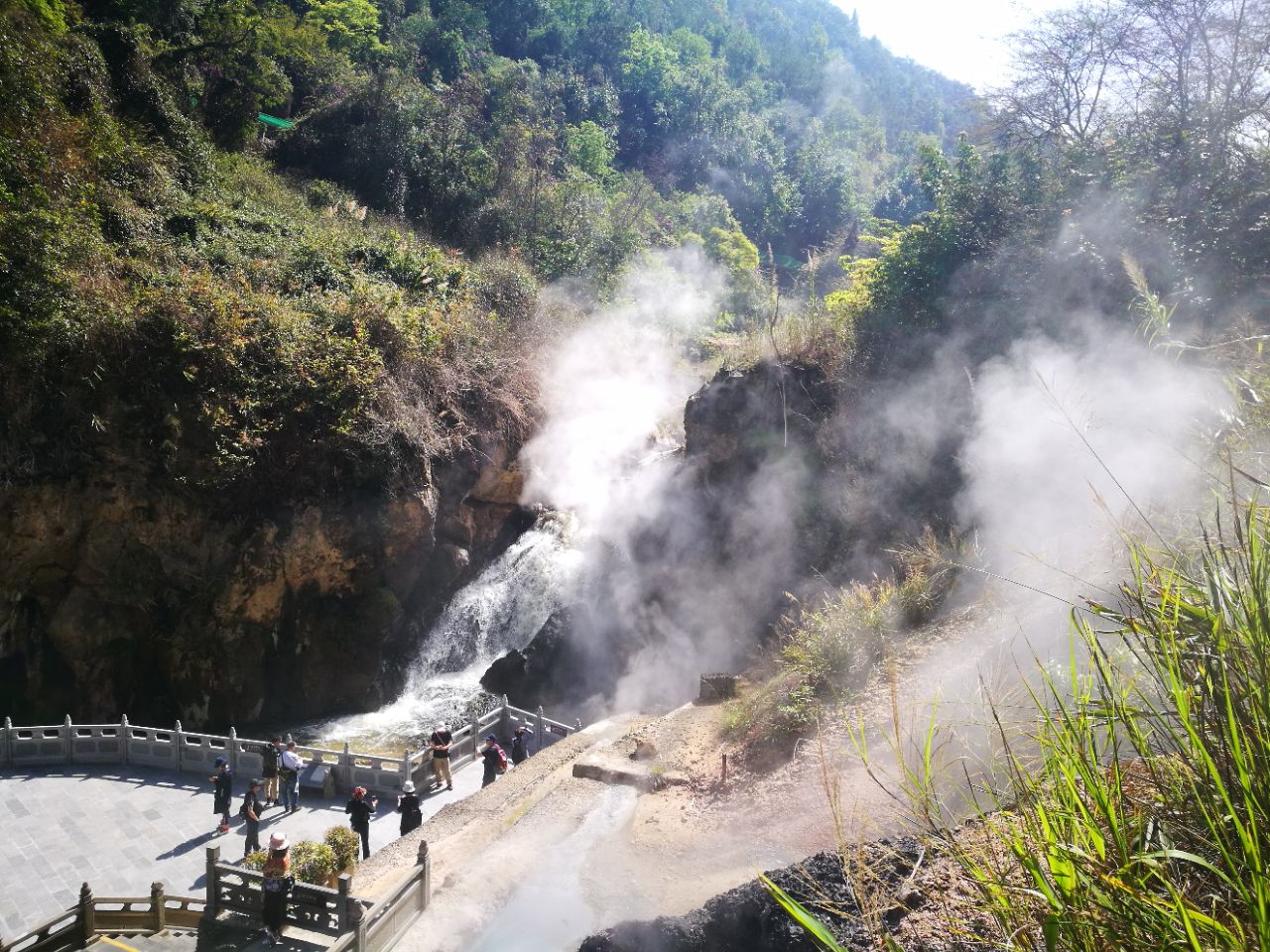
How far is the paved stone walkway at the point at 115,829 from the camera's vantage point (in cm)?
914

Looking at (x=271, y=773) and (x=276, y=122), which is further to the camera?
(x=276, y=122)

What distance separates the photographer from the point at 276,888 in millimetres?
7672

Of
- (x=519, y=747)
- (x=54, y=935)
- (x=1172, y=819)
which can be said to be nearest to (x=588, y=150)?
(x=519, y=747)

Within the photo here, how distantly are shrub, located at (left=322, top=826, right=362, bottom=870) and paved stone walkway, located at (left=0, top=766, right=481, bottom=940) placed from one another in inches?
60.6

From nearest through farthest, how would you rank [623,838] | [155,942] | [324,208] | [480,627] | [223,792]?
[623,838], [155,942], [223,792], [480,627], [324,208]

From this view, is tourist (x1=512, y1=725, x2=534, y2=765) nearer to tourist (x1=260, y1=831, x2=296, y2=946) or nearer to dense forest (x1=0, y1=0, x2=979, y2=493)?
tourist (x1=260, y1=831, x2=296, y2=946)

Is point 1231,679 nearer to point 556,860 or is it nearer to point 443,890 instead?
point 556,860

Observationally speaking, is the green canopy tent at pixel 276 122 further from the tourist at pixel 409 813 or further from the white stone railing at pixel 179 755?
the tourist at pixel 409 813

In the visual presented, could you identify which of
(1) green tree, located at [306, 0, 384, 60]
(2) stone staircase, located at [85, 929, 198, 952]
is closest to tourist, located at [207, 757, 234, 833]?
(2) stone staircase, located at [85, 929, 198, 952]

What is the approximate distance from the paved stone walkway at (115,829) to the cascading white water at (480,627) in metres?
3.66

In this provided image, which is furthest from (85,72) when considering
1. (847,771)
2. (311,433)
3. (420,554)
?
(847,771)

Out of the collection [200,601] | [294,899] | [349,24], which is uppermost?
[349,24]

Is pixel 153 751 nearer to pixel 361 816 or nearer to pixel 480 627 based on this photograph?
pixel 361 816

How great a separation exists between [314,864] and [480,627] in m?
9.73
